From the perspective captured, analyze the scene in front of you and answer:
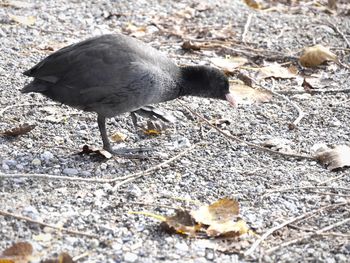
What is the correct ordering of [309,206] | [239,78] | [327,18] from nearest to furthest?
[309,206]
[239,78]
[327,18]

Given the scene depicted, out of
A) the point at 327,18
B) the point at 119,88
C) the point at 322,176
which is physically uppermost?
the point at 119,88

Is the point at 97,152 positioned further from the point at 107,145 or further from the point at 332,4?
the point at 332,4

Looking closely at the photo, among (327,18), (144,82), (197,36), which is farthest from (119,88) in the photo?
(327,18)

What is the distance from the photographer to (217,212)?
3.92m

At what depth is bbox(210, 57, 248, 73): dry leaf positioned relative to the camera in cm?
650

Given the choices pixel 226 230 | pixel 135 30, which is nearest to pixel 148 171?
pixel 226 230

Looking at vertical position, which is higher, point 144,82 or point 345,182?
point 144,82

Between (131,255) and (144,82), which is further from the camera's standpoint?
(144,82)

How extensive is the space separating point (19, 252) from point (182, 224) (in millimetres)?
878

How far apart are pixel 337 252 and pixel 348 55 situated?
3.97 meters

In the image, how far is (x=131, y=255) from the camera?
11.4 ft

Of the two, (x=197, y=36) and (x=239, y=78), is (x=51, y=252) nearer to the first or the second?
(x=239, y=78)

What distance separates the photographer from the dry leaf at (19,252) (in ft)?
10.9

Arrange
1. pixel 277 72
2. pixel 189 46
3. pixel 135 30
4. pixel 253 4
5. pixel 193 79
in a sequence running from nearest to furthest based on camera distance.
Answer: pixel 193 79, pixel 277 72, pixel 189 46, pixel 135 30, pixel 253 4
